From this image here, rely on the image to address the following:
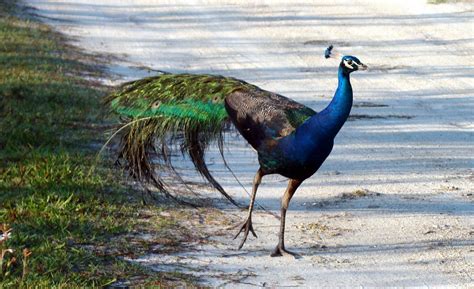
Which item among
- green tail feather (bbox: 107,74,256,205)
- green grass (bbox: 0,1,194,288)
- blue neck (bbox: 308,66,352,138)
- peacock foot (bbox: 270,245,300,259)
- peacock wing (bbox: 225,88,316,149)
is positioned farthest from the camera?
green tail feather (bbox: 107,74,256,205)

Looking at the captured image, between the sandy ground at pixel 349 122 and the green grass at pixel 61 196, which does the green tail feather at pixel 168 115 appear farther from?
the sandy ground at pixel 349 122

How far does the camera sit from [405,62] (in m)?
13.5

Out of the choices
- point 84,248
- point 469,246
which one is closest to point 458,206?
point 469,246

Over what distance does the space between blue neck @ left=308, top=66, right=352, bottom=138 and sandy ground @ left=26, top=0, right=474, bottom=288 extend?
0.83 m

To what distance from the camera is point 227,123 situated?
6.83 metres

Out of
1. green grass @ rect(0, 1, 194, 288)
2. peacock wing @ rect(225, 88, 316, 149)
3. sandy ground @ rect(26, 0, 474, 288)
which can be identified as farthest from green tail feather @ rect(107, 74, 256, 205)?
sandy ground @ rect(26, 0, 474, 288)

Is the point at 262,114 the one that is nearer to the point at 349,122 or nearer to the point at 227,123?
the point at 227,123

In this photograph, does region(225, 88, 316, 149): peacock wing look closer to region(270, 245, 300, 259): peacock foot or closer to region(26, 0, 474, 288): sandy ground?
region(270, 245, 300, 259): peacock foot

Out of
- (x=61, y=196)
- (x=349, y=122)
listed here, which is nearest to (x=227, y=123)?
(x=61, y=196)

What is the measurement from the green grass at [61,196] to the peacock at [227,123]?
0.44 meters

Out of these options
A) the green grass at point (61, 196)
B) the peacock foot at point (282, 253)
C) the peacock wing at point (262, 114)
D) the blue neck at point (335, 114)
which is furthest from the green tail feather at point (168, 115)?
the peacock foot at point (282, 253)

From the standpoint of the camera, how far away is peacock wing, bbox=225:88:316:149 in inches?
250

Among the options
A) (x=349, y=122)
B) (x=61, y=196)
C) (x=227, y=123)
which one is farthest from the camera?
(x=349, y=122)

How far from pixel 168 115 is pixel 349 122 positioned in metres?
3.76
